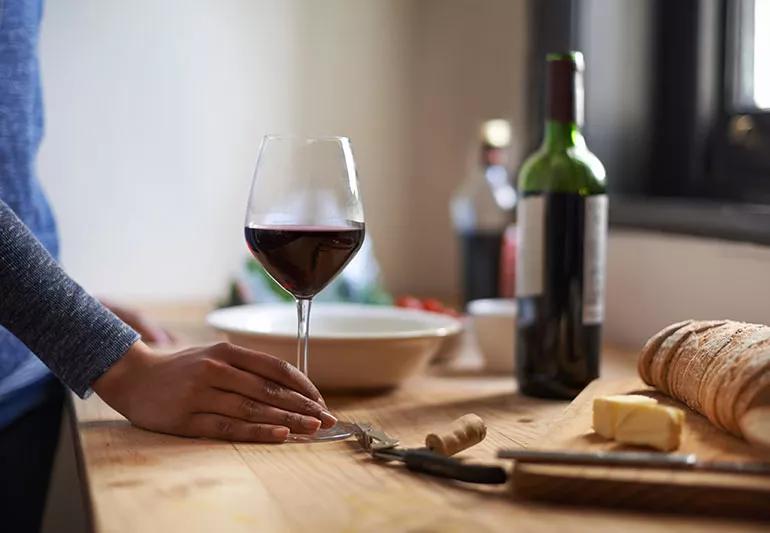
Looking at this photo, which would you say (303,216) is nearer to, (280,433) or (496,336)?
(280,433)

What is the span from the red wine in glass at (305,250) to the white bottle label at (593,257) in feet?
1.01

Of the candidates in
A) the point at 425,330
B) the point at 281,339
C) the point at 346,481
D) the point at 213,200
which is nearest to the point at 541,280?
the point at 425,330

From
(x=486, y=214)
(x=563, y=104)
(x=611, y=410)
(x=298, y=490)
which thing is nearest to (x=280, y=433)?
(x=298, y=490)

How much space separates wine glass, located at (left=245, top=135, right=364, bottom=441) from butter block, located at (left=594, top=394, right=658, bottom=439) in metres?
0.25

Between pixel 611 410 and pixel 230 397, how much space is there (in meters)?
0.35

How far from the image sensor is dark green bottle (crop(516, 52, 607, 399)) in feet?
4.01

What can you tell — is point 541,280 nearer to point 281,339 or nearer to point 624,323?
point 281,339

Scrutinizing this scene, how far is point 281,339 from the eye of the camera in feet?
4.08

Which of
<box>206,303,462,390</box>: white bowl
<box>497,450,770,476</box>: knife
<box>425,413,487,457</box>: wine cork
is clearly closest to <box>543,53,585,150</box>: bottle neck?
<box>206,303,462,390</box>: white bowl

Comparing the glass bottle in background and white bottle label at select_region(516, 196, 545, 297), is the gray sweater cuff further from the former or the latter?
the glass bottle in background

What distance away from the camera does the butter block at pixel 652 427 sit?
2.72 feet

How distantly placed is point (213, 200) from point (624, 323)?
991 mm

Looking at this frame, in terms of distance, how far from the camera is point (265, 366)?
101 centimetres

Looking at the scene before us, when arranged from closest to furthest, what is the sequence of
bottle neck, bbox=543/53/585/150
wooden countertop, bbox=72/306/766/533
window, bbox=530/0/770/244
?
wooden countertop, bbox=72/306/766/533
bottle neck, bbox=543/53/585/150
window, bbox=530/0/770/244
